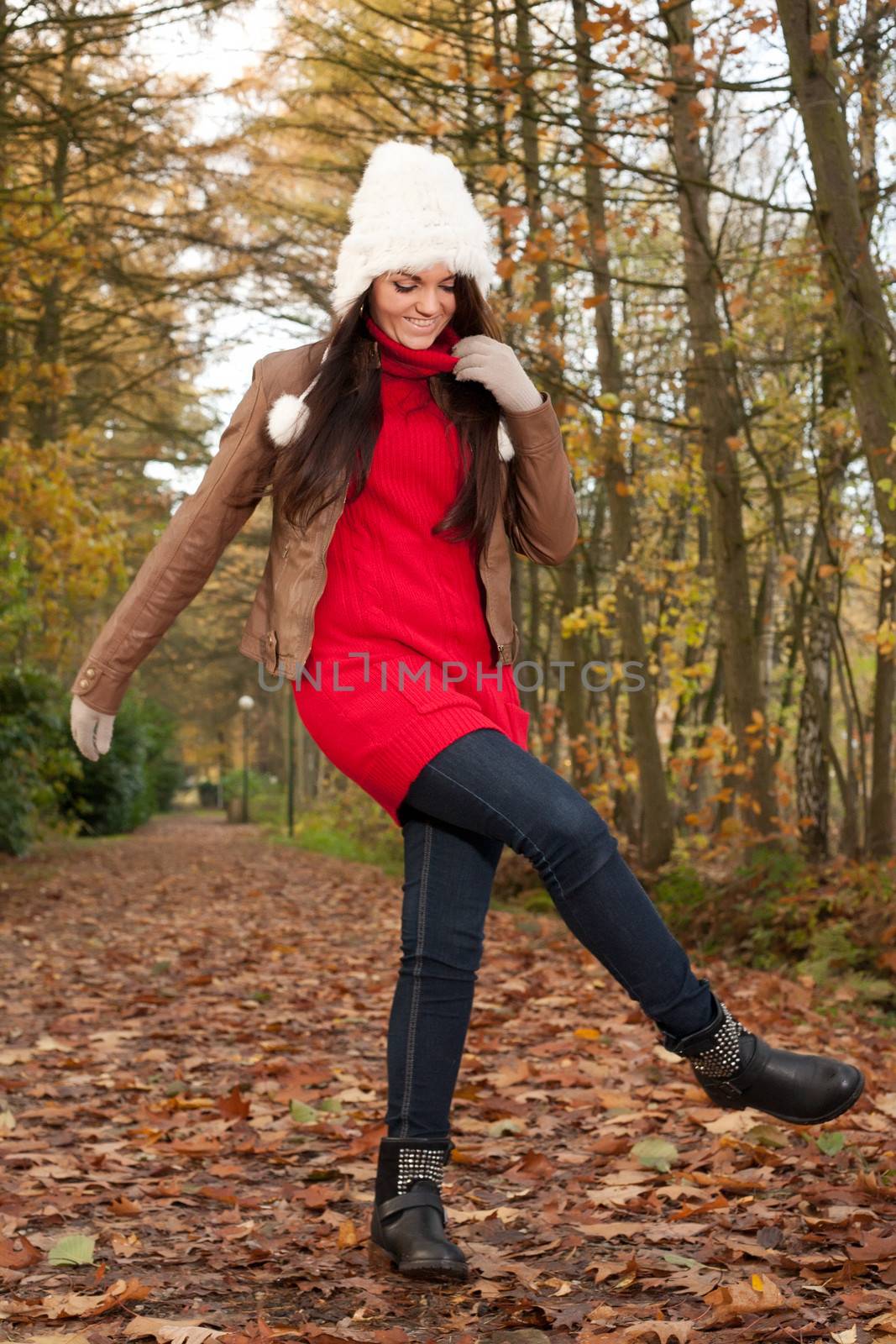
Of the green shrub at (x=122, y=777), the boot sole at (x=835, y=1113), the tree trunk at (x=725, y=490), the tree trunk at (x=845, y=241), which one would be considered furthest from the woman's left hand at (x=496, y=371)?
the green shrub at (x=122, y=777)

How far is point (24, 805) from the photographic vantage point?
14797 mm

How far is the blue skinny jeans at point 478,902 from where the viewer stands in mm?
2629

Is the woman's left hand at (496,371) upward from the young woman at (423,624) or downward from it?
upward

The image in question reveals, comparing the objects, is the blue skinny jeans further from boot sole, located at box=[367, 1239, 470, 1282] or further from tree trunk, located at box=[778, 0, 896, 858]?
tree trunk, located at box=[778, 0, 896, 858]

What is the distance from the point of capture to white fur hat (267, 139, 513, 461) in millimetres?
2945

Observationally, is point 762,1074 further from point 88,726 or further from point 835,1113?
point 88,726

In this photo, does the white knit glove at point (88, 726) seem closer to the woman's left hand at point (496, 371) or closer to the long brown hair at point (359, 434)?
the long brown hair at point (359, 434)

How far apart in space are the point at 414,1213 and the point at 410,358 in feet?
5.80

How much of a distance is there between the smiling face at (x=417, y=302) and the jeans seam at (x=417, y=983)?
3.46 ft

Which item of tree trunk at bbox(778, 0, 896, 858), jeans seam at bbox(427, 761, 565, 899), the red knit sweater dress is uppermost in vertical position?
tree trunk at bbox(778, 0, 896, 858)

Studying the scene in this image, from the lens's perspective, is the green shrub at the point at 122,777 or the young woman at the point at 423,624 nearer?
the young woman at the point at 423,624

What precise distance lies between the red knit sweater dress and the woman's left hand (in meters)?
0.05

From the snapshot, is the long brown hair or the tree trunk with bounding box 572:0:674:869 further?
the tree trunk with bounding box 572:0:674:869

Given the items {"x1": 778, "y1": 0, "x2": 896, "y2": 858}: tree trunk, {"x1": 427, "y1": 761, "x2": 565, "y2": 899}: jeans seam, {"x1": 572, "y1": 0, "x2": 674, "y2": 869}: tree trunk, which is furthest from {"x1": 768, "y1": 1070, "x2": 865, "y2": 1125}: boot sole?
{"x1": 572, "y1": 0, "x2": 674, "y2": 869}: tree trunk
